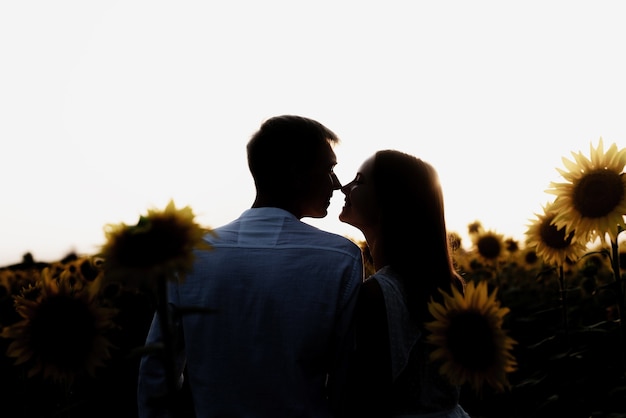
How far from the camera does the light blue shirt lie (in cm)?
230

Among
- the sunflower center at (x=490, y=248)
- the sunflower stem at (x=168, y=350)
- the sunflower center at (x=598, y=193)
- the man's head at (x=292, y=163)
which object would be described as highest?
the man's head at (x=292, y=163)

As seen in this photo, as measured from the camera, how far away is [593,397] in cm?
457

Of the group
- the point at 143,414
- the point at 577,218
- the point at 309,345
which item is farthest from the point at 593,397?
the point at 143,414

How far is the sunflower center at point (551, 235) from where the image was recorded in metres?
4.79

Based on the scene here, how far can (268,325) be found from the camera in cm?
230

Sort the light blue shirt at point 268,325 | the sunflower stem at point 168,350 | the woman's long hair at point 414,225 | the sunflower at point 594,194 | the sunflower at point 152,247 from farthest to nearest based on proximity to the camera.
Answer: the sunflower at point 594,194 → the woman's long hair at point 414,225 → the light blue shirt at point 268,325 → the sunflower at point 152,247 → the sunflower stem at point 168,350

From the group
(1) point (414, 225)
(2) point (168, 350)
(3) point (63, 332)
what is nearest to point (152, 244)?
(2) point (168, 350)

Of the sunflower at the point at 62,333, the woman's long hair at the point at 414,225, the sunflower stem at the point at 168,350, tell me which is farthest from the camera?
the woman's long hair at the point at 414,225

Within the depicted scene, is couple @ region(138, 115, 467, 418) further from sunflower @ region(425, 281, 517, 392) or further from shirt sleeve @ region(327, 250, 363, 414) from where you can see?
sunflower @ region(425, 281, 517, 392)

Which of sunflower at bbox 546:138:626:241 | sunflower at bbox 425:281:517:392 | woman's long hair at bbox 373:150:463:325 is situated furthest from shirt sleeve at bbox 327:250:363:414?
sunflower at bbox 546:138:626:241

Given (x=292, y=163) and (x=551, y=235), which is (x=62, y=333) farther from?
(x=551, y=235)

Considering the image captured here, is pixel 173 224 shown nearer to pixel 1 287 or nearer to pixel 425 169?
pixel 425 169

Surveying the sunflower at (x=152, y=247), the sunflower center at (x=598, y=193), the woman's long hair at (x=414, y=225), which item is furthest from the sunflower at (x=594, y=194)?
the sunflower at (x=152, y=247)

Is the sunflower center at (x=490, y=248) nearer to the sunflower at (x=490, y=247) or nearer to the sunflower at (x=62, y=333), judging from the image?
the sunflower at (x=490, y=247)
